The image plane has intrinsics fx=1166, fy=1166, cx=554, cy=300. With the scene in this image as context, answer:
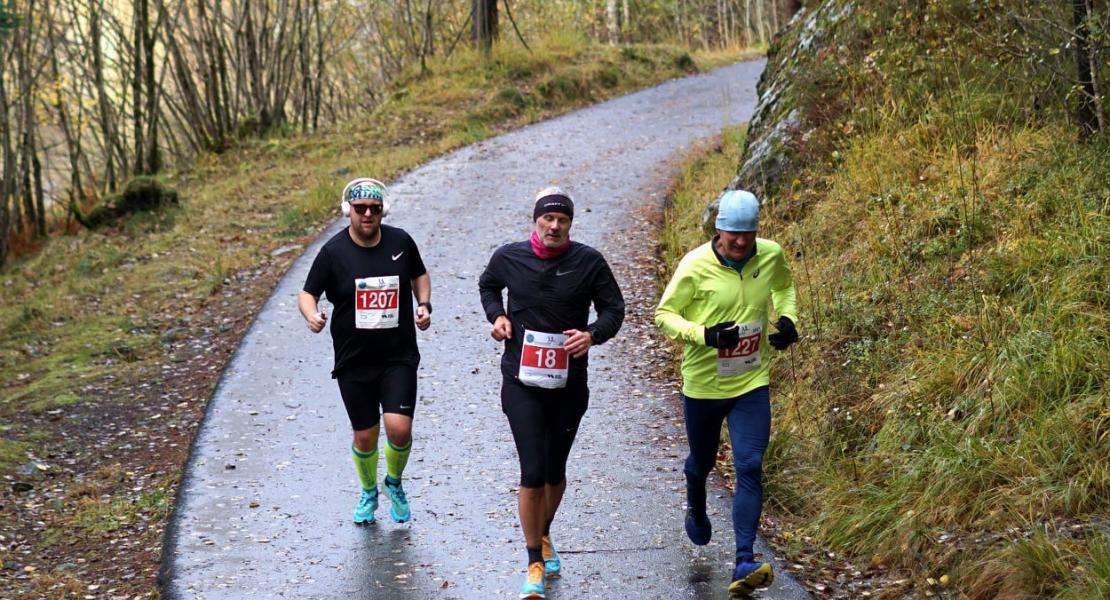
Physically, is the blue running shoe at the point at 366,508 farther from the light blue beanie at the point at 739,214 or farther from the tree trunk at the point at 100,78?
the tree trunk at the point at 100,78

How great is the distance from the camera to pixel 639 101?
927 inches

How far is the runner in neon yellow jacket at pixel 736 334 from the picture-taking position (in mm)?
5703

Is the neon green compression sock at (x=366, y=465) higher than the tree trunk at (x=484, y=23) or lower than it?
lower

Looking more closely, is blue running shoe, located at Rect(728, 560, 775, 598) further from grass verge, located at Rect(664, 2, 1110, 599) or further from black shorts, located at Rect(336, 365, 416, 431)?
black shorts, located at Rect(336, 365, 416, 431)

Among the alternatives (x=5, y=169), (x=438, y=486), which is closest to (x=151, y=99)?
(x=5, y=169)

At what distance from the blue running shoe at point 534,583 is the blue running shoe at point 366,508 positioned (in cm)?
158

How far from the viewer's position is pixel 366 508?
7055 millimetres

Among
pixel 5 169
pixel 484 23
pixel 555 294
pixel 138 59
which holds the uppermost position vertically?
pixel 484 23

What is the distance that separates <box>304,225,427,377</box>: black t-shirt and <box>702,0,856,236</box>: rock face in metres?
5.53

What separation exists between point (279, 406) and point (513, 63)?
617 inches

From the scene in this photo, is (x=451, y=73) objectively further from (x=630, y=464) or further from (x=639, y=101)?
(x=630, y=464)

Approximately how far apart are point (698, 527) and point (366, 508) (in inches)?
81.2

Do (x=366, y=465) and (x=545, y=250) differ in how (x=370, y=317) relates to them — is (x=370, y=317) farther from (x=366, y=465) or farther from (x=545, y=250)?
(x=545, y=250)

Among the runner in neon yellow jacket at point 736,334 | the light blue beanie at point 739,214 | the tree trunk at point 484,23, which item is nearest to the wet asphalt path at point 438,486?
the runner in neon yellow jacket at point 736,334
